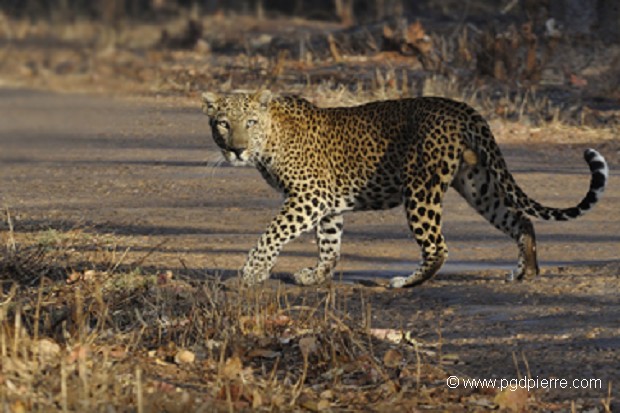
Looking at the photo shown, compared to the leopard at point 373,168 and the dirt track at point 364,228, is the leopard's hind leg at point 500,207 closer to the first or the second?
the leopard at point 373,168

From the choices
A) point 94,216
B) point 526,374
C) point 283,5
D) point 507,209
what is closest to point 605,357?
point 526,374

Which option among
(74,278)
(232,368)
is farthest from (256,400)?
(74,278)

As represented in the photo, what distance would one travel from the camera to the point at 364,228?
12.3 m

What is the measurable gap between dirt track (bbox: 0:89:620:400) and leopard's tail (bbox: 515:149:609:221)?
15.6 inches

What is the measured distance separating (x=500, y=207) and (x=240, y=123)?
174 centimetres

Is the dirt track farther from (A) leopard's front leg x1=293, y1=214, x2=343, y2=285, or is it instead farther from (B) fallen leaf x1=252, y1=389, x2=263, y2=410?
(B) fallen leaf x1=252, y1=389, x2=263, y2=410

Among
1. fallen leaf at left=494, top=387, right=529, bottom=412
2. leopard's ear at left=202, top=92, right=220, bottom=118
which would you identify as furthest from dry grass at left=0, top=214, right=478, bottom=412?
leopard's ear at left=202, top=92, right=220, bottom=118

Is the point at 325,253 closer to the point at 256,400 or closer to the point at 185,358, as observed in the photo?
the point at 185,358

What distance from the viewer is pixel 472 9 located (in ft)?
93.7

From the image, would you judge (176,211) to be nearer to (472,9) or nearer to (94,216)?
(94,216)

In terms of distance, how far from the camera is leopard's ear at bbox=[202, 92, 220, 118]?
10.1 metres

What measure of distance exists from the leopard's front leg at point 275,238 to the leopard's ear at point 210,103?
75cm

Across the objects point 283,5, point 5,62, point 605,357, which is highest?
point 5,62

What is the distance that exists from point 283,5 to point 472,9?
572cm
